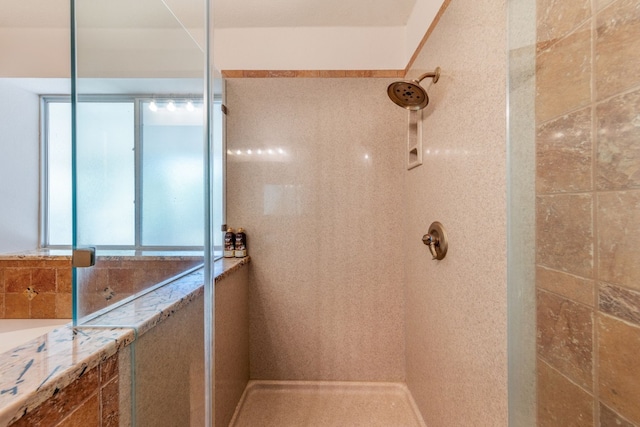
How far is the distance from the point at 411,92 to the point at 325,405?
1.82 m

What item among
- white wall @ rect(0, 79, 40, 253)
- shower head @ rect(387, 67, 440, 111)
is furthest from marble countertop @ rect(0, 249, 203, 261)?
shower head @ rect(387, 67, 440, 111)

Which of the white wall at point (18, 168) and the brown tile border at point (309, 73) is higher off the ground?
the brown tile border at point (309, 73)

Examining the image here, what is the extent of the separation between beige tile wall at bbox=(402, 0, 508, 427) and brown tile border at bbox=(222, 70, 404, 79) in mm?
365

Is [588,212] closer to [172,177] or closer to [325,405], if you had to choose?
[172,177]

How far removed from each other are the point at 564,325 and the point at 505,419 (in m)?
0.38

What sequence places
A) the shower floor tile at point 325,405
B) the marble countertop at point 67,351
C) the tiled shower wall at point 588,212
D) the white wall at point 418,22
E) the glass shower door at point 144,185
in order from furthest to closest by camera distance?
the shower floor tile at point 325,405, the white wall at point 418,22, the glass shower door at point 144,185, the tiled shower wall at point 588,212, the marble countertop at point 67,351

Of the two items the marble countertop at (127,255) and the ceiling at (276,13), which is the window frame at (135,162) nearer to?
the marble countertop at (127,255)

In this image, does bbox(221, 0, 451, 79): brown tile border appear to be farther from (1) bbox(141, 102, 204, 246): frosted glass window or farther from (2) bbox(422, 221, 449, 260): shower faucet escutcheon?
(2) bbox(422, 221, 449, 260): shower faucet escutcheon

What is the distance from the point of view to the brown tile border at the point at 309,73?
1688mm

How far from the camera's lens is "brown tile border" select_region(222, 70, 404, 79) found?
5.54 ft

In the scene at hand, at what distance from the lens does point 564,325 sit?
0.62m

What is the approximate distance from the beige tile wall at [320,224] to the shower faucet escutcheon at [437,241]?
0.51 meters

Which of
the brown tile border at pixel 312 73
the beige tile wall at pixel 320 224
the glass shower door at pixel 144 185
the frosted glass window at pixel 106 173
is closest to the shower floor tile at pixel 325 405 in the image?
the beige tile wall at pixel 320 224

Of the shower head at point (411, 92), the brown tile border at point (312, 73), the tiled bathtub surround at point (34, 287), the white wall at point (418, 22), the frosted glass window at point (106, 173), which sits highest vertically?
the white wall at point (418, 22)
